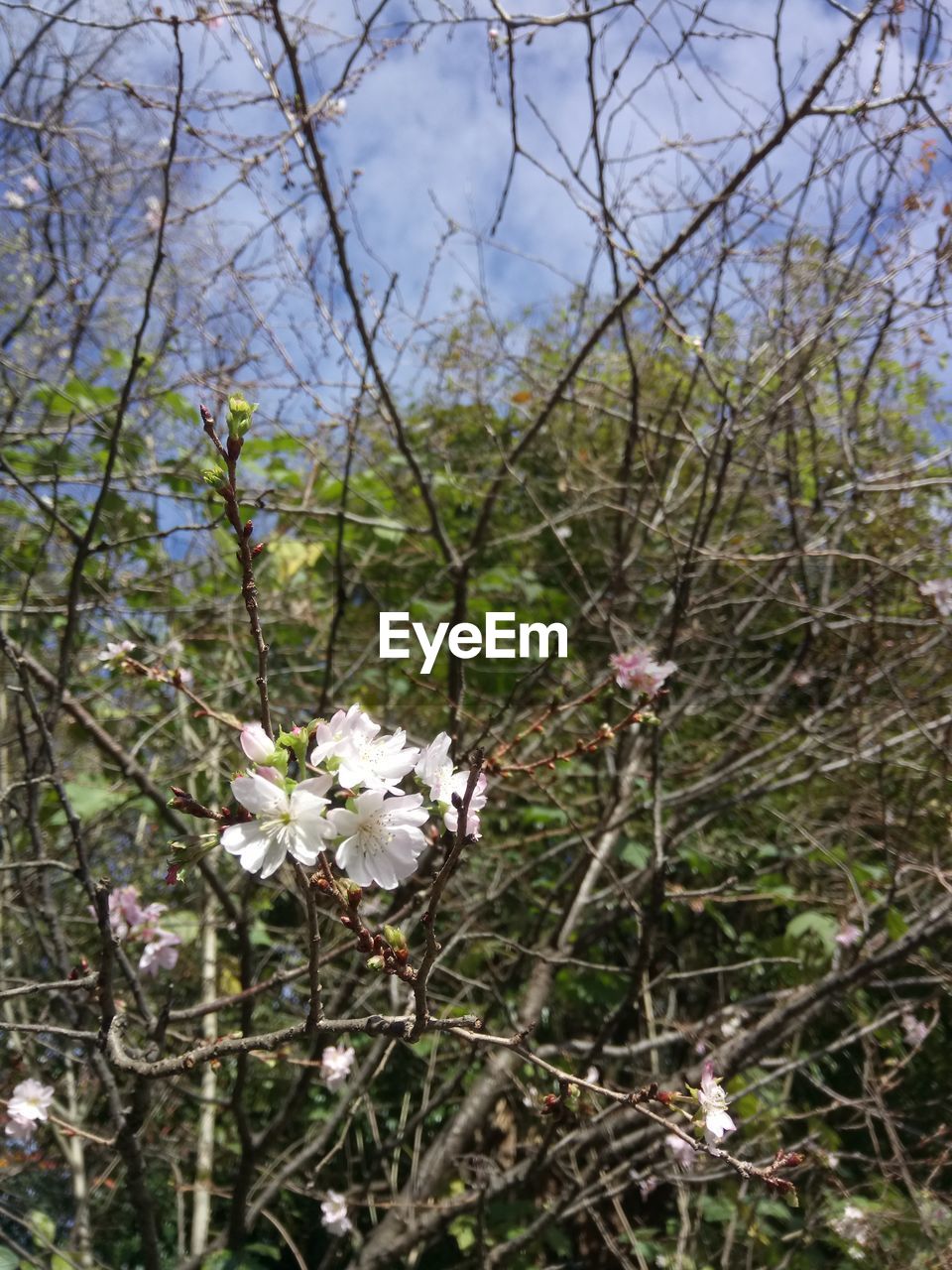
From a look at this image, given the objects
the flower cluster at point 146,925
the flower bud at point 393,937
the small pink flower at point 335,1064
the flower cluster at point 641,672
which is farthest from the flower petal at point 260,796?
the small pink flower at point 335,1064

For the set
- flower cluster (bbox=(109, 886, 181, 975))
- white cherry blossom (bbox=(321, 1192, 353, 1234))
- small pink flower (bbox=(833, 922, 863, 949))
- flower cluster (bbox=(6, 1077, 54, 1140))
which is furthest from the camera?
small pink flower (bbox=(833, 922, 863, 949))

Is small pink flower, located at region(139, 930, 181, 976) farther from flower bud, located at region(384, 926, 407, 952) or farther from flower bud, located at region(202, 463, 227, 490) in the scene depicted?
flower bud, located at region(202, 463, 227, 490)

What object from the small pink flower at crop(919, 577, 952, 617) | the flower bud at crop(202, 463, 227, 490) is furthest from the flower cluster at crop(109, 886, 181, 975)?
the small pink flower at crop(919, 577, 952, 617)

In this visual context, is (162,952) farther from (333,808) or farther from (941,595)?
(941,595)

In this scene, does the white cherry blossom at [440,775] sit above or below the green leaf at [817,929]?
above

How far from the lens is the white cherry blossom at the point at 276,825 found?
77 centimetres

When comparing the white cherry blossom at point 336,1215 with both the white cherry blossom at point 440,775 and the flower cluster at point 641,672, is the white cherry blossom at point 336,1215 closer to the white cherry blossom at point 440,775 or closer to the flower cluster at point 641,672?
the flower cluster at point 641,672

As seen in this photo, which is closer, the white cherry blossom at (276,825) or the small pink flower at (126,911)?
the white cherry blossom at (276,825)

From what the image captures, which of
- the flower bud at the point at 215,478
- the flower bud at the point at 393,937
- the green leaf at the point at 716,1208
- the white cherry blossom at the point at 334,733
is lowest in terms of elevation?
the green leaf at the point at 716,1208

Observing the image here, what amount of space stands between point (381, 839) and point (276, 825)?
0.36 ft

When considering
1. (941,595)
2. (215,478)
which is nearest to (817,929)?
(941,595)

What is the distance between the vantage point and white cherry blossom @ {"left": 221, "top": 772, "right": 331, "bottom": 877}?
0.77 meters

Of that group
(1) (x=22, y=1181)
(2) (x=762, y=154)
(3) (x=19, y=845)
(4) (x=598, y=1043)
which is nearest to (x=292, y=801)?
(4) (x=598, y=1043)

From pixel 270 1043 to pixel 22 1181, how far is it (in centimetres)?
216
